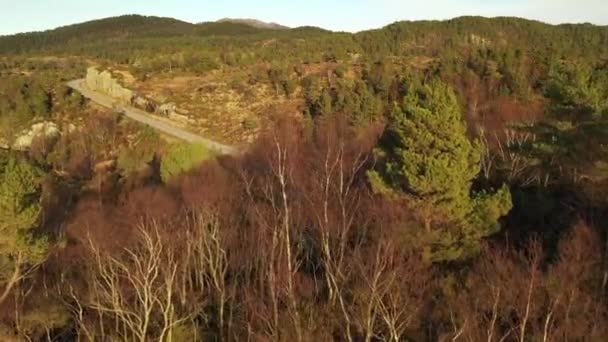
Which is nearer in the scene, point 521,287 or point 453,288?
point 521,287

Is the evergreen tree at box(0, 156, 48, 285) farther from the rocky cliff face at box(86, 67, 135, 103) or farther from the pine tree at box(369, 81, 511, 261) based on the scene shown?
the rocky cliff face at box(86, 67, 135, 103)

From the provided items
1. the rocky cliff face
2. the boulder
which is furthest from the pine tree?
the rocky cliff face

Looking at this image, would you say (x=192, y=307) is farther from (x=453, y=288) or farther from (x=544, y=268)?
(x=544, y=268)

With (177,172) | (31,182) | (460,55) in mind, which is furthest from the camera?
(460,55)

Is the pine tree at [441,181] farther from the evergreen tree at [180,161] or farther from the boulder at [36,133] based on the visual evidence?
the boulder at [36,133]

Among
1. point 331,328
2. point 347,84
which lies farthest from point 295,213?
point 347,84

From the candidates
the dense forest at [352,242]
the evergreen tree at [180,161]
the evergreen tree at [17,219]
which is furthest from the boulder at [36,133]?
the evergreen tree at [17,219]

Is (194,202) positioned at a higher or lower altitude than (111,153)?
higher

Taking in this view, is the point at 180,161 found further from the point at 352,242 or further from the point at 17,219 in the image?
the point at 352,242
